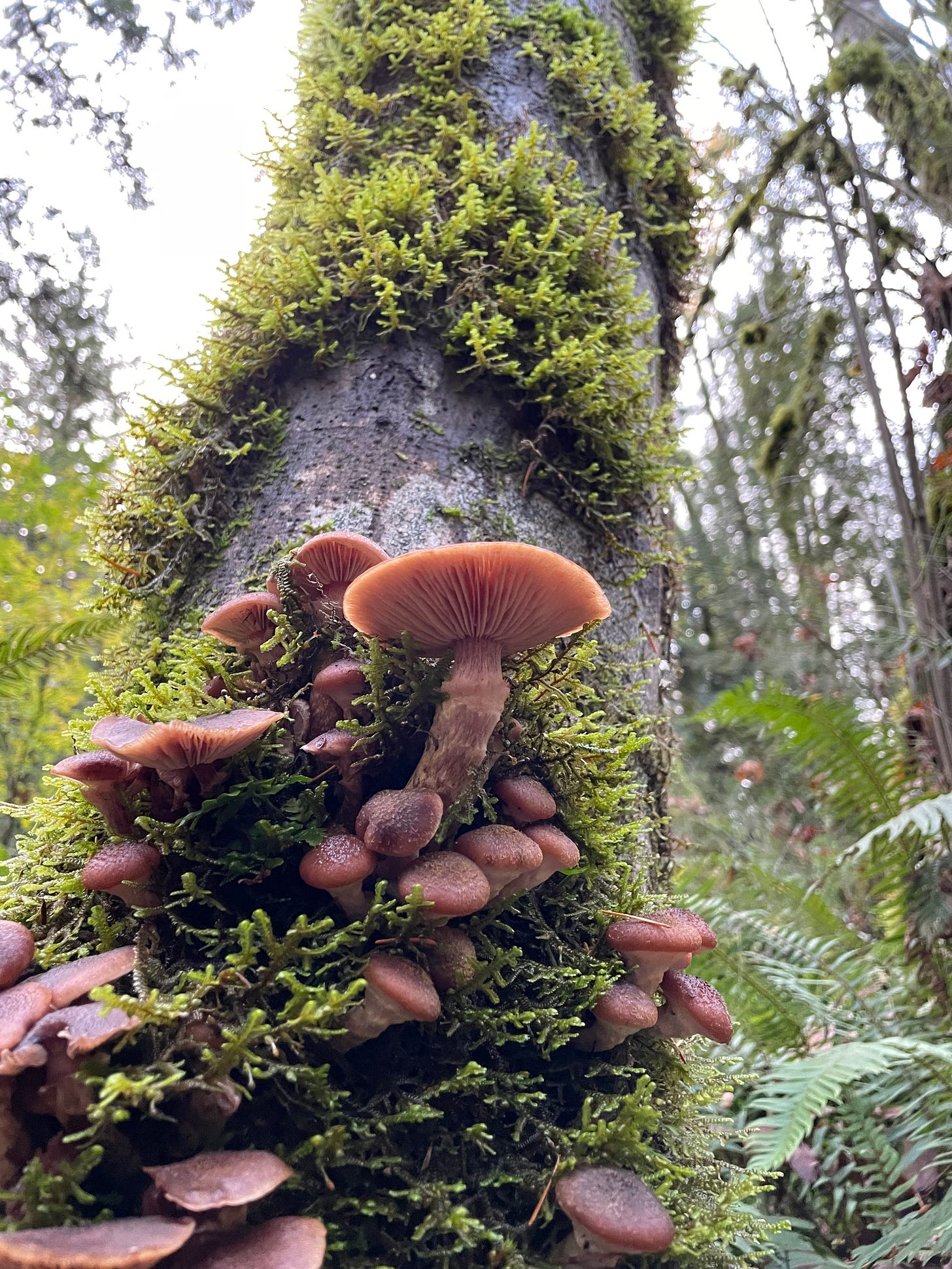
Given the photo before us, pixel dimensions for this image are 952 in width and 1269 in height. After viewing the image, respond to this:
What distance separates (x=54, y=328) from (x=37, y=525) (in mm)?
2001

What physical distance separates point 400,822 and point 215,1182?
19.7 inches

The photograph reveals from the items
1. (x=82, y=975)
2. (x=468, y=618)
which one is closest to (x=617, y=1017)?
(x=468, y=618)

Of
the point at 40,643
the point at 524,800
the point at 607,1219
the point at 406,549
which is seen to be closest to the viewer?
the point at 607,1219

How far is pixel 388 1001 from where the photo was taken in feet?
3.67

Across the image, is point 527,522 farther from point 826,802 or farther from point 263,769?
point 826,802

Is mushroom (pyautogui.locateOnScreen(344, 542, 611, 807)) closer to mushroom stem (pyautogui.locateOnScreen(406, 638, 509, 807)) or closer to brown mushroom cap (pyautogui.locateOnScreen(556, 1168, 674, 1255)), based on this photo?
mushroom stem (pyautogui.locateOnScreen(406, 638, 509, 807))

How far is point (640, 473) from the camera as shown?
211cm

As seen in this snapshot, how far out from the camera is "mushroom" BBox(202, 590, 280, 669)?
1.47 meters

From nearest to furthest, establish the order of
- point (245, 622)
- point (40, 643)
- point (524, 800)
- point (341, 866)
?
1. point (341, 866)
2. point (524, 800)
3. point (245, 622)
4. point (40, 643)

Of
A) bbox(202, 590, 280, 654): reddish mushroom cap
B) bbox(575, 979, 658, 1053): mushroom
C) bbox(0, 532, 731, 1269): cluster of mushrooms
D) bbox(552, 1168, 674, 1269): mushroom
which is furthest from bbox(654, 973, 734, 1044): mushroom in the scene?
bbox(202, 590, 280, 654): reddish mushroom cap

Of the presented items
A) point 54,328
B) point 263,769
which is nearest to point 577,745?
point 263,769

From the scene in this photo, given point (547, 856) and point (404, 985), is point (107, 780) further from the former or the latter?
point (547, 856)

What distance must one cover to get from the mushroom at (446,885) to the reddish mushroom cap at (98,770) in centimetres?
49

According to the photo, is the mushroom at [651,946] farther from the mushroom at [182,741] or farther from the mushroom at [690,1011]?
the mushroom at [182,741]
